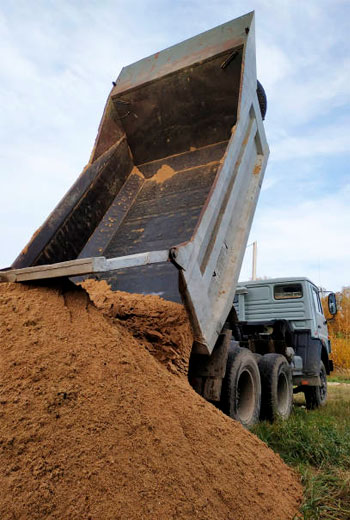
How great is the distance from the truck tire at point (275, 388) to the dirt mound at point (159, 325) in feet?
6.31

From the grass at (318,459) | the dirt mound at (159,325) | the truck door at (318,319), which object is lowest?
the grass at (318,459)

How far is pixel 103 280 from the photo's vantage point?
3596 mm

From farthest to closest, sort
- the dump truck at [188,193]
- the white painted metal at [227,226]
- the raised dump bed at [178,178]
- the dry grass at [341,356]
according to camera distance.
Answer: the dry grass at [341,356] < the raised dump bed at [178,178] < the dump truck at [188,193] < the white painted metal at [227,226]

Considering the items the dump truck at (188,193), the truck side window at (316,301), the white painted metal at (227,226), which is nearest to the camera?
the white painted metal at (227,226)

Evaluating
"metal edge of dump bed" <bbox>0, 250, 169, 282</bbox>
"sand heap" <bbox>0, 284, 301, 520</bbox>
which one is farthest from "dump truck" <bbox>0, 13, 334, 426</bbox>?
"sand heap" <bbox>0, 284, 301, 520</bbox>

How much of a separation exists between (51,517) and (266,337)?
16.4ft

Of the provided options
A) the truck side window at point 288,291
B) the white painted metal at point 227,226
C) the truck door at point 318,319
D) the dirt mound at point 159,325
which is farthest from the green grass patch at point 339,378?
the dirt mound at point 159,325

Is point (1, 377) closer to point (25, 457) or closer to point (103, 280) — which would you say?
point (25, 457)

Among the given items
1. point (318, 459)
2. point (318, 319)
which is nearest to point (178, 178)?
point (318, 459)

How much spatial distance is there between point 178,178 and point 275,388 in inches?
97.8

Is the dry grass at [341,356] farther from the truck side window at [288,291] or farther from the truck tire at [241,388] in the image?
the truck tire at [241,388]

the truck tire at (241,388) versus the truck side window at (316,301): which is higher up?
the truck side window at (316,301)

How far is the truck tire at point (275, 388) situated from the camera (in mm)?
4305

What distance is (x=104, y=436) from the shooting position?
67.4 inches
